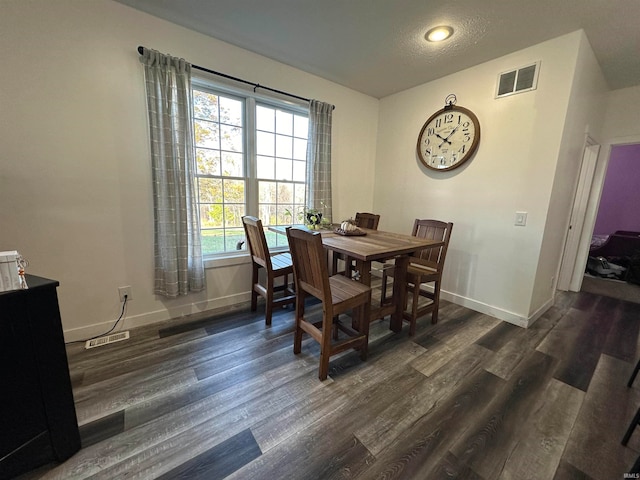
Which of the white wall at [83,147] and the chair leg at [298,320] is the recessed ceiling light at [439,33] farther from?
the chair leg at [298,320]

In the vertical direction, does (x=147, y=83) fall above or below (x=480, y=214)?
above

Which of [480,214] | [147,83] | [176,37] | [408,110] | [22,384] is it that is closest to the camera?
[22,384]

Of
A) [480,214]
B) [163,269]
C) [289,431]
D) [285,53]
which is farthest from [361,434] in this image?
[285,53]

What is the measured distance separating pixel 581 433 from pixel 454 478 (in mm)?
842

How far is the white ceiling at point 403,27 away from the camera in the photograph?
1808 mm

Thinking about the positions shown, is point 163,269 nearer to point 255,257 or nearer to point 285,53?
point 255,257

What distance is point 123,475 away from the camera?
109 centimetres

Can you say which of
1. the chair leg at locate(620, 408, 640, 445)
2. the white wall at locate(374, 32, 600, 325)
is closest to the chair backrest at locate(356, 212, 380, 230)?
the white wall at locate(374, 32, 600, 325)

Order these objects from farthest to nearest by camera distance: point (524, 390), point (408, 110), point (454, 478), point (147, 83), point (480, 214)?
point (408, 110) → point (480, 214) → point (147, 83) → point (524, 390) → point (454, 478)

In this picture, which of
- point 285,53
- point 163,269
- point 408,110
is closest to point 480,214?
point 408,110

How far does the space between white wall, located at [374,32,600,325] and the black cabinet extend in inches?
130

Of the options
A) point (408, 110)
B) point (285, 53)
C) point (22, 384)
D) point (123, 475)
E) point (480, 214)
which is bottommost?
point (123, 475)

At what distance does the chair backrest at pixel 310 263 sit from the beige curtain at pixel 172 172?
43.8 inches

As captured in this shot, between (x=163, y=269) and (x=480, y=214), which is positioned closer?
(x=163, y=269)
